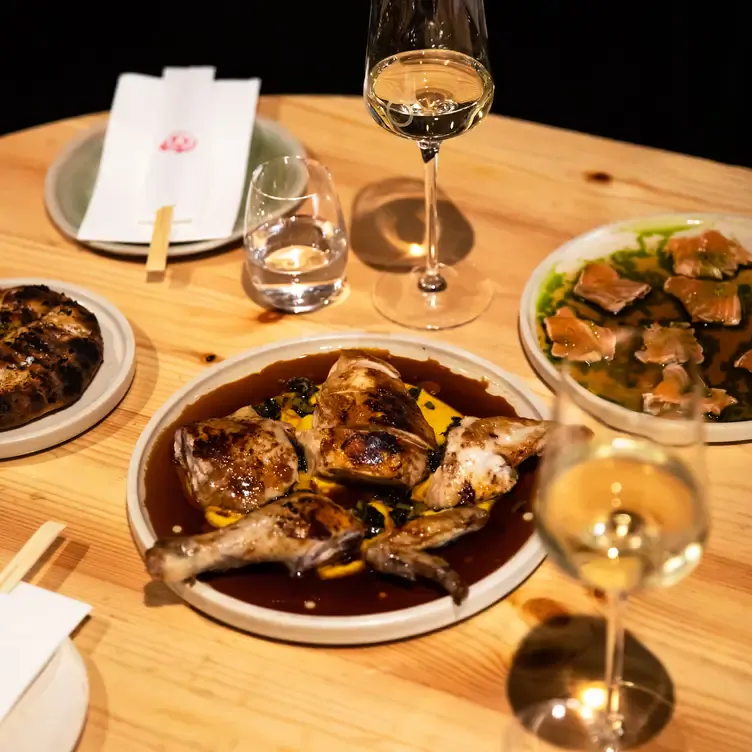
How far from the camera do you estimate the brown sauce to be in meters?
1.36

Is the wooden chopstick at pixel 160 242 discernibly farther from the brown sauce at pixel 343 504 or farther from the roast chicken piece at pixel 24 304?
the brown sauce at pixel 343 504

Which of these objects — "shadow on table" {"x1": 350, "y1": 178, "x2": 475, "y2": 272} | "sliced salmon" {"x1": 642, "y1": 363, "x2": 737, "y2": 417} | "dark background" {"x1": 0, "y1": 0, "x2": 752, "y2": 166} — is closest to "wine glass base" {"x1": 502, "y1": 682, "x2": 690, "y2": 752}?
"sliced salmon" {"x1": 642, "y1": 363, "x2": 737, "y2": 417}

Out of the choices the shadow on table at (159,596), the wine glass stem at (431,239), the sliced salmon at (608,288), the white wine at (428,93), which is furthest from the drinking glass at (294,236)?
the shadow on table at (159,596)

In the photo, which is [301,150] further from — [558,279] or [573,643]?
[573,643]

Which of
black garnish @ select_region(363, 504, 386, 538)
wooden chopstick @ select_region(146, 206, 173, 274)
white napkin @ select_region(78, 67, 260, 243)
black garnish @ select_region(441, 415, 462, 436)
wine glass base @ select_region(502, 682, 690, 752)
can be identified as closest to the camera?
wine glass base @ select_region(502, 682, 690, 752)

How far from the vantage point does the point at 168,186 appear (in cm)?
225

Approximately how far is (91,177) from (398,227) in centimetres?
78

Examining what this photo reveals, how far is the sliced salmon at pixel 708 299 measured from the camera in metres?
1.84

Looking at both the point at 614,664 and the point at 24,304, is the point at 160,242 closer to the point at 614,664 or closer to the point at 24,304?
the point at 24,304

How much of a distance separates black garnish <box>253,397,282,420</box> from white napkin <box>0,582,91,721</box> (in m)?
0.46

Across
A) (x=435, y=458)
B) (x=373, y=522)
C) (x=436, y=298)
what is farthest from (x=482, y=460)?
(x=436, y=298)

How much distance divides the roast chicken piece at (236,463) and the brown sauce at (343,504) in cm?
5

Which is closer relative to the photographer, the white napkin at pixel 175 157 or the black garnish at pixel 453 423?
the black garnish at pixel 453 423

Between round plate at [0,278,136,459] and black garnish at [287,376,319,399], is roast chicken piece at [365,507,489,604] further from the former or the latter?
round plate at [0,278,136,459]
